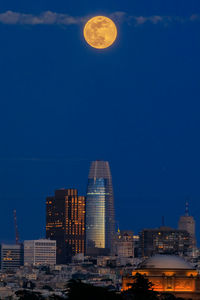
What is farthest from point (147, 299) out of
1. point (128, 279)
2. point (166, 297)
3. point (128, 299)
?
point (128, 279)

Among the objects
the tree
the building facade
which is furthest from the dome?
the tree

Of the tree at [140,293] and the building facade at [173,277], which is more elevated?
the building facade at [173,277]

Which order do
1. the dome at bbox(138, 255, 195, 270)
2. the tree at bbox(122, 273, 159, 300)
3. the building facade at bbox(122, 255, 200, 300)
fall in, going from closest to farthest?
the tree at bbox(122, 273, 159, 300) → the building facade at bbox(122, 255, 200, 300) → the dome at bbox(138, 255, 195, 270)

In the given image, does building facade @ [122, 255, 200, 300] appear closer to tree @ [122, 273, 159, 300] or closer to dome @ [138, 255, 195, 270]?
dome @ [138, 255, 195, 270]

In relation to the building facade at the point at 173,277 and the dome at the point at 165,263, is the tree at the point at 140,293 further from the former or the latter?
the dome at the point at 165,263

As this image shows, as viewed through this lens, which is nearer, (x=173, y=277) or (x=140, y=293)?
(x=140, y=293)

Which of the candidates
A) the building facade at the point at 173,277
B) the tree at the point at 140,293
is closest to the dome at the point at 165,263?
the building facade at the point at 173,277

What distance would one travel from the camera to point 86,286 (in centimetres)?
11181

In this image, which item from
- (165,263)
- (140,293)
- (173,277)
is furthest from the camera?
(165,263)

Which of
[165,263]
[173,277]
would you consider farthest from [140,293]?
[165,263]

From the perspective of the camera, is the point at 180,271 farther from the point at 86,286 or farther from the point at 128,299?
the point at 86,286

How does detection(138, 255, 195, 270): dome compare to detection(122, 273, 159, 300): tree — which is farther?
detection(138, 255, 195, 270): dome

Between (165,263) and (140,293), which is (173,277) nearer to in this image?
(165,263)

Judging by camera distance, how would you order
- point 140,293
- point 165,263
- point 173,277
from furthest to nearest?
point 165,263 → point 173,277 → point 140,293
